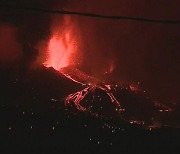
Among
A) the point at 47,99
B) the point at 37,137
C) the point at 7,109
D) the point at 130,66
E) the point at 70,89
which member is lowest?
the point at 37,137

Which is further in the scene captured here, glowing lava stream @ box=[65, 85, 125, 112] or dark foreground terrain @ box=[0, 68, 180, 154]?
glowing lava stream @ box=[65, 85, 125, 112]

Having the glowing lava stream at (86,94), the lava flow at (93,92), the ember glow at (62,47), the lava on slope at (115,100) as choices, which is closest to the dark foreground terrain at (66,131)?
the lava on slope at (115,100)

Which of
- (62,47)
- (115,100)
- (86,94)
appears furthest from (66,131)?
(62,47)

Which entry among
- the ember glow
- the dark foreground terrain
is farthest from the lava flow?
the dark foreground terrain

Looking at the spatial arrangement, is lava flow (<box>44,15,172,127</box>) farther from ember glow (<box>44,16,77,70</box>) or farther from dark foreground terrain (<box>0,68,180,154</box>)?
dark foreground terrain (<box>0,68,180,154</box>)

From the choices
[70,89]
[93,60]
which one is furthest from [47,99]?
[93,60]

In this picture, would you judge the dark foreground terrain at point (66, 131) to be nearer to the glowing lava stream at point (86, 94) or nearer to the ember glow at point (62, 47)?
the glowing lava stream at point (86, 94)

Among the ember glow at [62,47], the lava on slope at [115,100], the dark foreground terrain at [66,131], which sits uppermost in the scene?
the ember glow at [62,47]

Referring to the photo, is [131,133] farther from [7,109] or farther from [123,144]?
[7,109]

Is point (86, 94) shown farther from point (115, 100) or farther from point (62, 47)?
point (62, 47)
